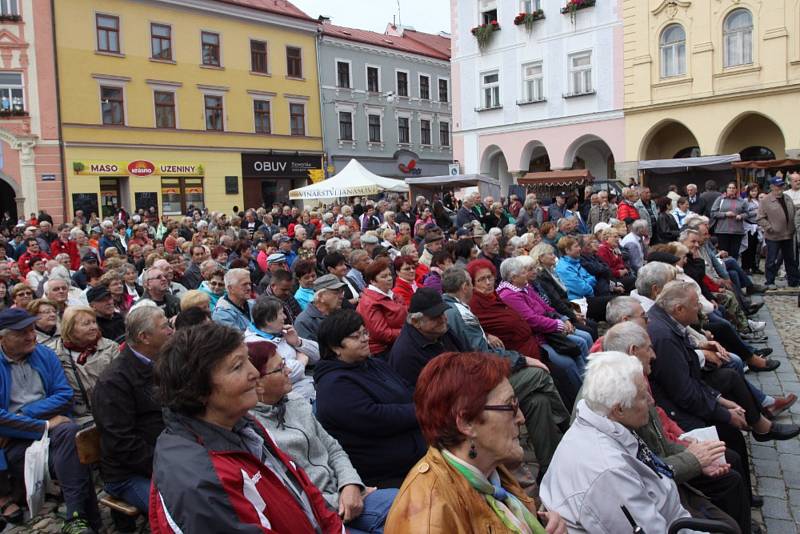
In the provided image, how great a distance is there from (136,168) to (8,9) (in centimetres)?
722

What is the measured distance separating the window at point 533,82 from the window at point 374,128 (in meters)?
12.0

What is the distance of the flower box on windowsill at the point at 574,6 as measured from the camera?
24267 millimetres

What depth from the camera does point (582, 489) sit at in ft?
9.37

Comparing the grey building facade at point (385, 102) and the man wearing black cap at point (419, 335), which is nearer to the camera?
the man wearing black cap at point (419, 335)

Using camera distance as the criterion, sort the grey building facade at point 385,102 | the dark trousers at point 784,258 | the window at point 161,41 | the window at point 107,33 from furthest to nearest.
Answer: the grey building facade at point 385,102
the window at point 161,41
the window at point 107,33
the dark trousers at point 784,258

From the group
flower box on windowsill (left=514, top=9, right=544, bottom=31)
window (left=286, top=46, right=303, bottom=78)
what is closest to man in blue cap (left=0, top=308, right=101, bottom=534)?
flower box on windowsill (left=514, top=9, right=544, bottom=31)

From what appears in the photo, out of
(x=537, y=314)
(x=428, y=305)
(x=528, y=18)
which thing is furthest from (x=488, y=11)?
(x=428, y=305)

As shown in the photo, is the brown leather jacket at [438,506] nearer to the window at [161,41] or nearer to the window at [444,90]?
the window at [161,41]

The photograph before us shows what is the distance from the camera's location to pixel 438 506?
2021 mm

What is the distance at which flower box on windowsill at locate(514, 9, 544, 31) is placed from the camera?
A: 2572 cm

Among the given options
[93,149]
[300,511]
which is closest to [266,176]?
[93,149]

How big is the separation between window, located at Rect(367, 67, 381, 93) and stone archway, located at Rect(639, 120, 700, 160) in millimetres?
16937

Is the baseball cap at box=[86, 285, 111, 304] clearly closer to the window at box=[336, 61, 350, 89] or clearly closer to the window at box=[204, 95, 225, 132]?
the window at box=[204, 95, 225, 132]

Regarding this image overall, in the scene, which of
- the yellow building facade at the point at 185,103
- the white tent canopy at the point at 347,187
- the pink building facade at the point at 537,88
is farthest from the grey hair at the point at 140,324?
the yellow building facade at the point at 185,103
